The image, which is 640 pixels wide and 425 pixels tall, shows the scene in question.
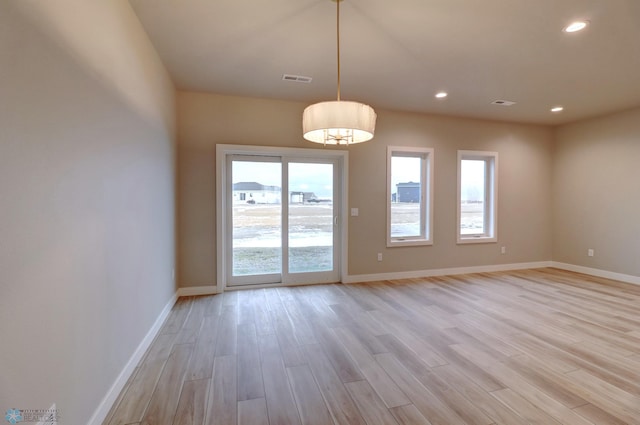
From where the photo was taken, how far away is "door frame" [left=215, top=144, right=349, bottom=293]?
4102 mm

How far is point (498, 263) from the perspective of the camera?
549 cm

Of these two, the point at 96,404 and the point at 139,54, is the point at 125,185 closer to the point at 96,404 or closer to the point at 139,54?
the point at 139,54

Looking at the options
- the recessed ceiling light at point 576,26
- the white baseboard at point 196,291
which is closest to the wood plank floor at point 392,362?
the white baseboard at point 196,291

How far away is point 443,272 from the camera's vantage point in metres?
5.16

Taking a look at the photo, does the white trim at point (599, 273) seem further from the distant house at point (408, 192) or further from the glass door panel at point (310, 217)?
the glass door panel at point (310, 217)

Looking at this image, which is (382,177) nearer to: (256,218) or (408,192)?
(408,192)

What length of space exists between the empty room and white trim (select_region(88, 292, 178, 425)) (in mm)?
22

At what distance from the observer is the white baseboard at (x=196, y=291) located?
4004 mm

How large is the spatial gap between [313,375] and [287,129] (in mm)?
3370

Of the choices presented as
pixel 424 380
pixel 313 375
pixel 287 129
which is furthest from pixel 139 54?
pixel 424 380

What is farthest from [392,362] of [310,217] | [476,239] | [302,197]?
[476,239]

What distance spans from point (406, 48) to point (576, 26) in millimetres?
1397

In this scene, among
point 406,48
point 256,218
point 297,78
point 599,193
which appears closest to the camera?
point 406,48

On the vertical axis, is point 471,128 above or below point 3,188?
above
